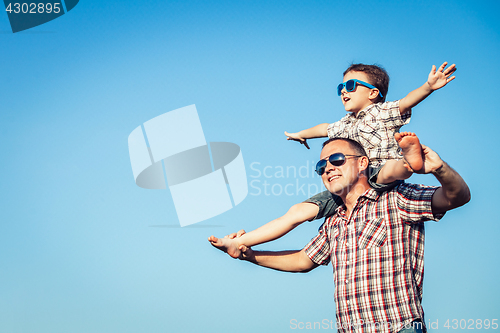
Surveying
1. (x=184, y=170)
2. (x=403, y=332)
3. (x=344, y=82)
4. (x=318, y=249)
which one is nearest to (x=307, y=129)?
(x=344, y=82)

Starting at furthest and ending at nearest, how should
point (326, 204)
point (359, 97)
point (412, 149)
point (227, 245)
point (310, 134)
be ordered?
point (310, 134) → point (359, 97) → point (326, 204) → point (227, 245) → point (412, 149)

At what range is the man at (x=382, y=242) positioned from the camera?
4.44m

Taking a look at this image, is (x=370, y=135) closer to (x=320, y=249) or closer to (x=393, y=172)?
(x=393, y=172)

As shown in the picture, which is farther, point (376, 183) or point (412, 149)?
point (376, 183)

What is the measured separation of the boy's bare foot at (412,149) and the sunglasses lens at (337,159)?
1256 mm

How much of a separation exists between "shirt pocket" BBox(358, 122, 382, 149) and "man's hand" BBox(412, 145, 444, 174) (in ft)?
6.03

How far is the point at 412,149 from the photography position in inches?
161

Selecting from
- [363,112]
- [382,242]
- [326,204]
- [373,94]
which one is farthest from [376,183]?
[373,94]

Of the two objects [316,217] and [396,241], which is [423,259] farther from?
→ [316,217]

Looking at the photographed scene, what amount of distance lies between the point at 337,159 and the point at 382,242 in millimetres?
1181

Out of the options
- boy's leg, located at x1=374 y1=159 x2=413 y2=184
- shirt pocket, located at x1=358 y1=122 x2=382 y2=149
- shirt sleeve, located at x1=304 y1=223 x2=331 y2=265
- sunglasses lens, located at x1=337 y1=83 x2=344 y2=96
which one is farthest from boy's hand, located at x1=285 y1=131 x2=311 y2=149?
boy's leg, located at x1=374 y1=159 x2=413 y2=184

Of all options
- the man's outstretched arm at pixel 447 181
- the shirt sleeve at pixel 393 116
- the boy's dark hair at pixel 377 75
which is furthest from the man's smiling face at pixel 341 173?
the boy's dark hair at pixel 377 75

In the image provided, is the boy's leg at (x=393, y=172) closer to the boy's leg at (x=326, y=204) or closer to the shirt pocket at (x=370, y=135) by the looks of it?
the boy's leg at (x=326, y=204)

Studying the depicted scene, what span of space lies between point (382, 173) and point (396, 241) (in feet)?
2.45
